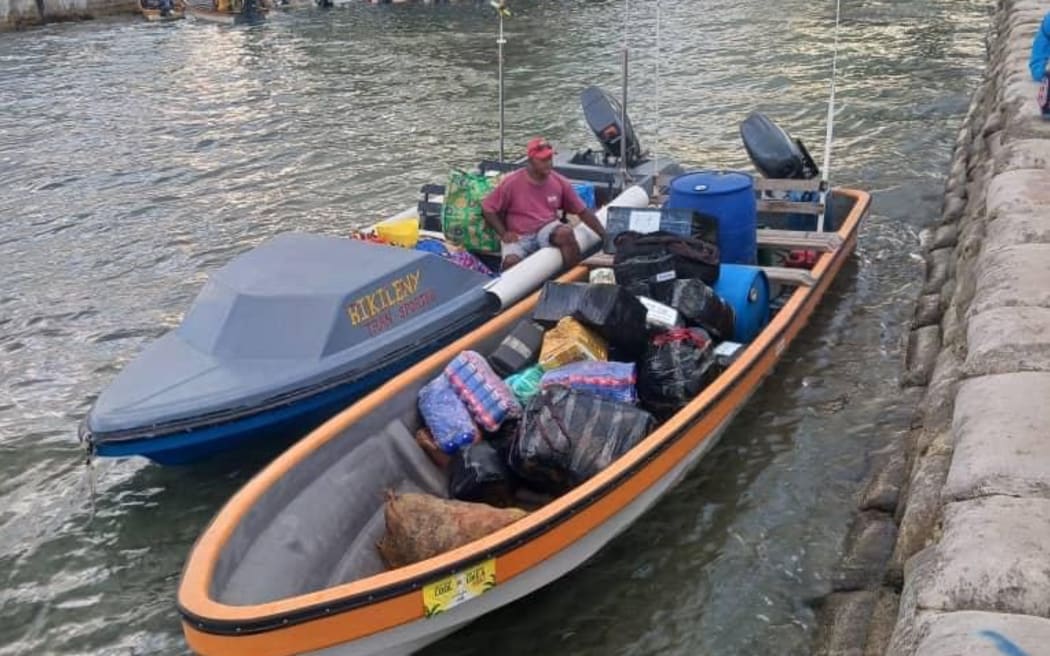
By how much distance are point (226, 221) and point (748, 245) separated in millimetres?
7635

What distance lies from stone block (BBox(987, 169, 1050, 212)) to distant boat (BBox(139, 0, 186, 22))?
104 ft

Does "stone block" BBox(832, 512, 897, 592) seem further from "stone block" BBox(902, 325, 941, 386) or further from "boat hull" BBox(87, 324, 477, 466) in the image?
"boat hull" BBox(87, 324, 477, 466)

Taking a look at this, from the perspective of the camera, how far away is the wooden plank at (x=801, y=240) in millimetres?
9133

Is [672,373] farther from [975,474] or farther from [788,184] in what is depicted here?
[788,184]

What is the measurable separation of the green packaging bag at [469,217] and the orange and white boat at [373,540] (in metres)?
2.04

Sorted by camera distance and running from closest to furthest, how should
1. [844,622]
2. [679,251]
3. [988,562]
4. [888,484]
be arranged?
[988,562]
[844,622]
[888,484]
[679,251]

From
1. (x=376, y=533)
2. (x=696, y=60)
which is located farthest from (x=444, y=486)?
(x=696, y=60)

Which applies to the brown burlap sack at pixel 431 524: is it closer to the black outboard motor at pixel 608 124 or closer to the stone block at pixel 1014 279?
the stone block at pixel 1014 279

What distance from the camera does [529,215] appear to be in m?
8.94

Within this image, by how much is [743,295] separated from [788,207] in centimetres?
225

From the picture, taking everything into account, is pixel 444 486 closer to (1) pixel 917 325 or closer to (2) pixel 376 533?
(2) pixel 376 533

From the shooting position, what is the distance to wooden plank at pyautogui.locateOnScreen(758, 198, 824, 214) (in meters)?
9.60

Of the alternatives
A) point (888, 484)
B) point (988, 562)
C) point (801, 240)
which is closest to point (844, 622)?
point (888, 484)

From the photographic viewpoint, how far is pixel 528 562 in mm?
5211
